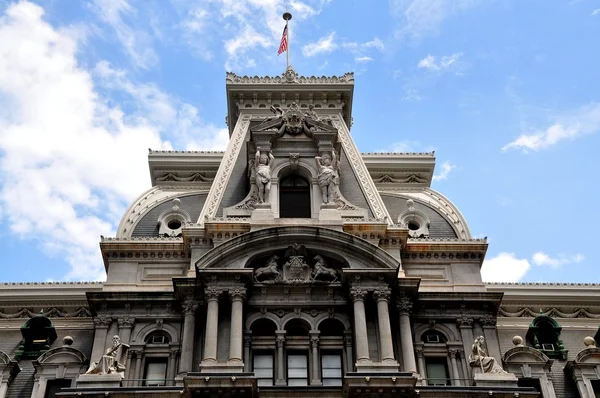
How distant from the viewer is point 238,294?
32875 millimetres

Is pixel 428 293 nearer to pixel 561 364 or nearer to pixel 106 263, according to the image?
pixel 561 364

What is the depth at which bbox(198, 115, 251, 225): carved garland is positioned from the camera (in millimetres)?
37750

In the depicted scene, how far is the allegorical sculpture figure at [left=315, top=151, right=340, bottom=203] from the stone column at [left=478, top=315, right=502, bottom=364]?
8.08m

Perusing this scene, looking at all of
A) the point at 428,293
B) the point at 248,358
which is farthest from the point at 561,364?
the point at 248,358

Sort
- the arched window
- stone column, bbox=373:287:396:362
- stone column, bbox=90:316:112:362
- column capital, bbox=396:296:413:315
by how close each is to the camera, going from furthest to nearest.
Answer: the arched window < column capital, bbox=396:296:413:315 < stone column, bbox=90:316:112:362 < stone column, bbox=373:287:396:362

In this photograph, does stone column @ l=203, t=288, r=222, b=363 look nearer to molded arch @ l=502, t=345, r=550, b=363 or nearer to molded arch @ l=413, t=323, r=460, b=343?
molded arch @ l=413, t=323, r=460, b=343

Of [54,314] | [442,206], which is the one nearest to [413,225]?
[442,206]

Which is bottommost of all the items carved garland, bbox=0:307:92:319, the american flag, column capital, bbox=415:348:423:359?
column capital, bbox=415:348:423:359

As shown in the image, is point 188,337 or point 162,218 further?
point 162,218

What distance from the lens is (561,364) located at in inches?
1385

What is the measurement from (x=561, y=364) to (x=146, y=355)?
53.1ft

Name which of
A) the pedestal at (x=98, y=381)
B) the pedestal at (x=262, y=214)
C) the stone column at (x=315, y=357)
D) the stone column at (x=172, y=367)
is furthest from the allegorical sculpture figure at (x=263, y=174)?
the pedestal at (x=98, y=381)

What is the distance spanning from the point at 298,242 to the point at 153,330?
647cm

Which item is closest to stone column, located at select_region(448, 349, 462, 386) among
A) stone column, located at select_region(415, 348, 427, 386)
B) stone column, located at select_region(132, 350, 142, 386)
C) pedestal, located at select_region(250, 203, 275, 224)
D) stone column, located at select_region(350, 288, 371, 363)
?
stone column, located at select_region(415, 348, 427, 386)
